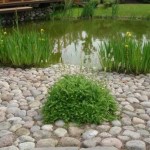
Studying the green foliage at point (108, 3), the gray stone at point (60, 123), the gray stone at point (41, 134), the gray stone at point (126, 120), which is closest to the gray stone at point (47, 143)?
the gray stone at point (41, 134)

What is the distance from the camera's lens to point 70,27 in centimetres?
1477

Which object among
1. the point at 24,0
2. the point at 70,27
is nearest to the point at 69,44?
the point at 70,27

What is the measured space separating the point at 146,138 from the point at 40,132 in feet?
3.48

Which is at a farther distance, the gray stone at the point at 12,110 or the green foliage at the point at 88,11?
the green foliage at the point at 88,11

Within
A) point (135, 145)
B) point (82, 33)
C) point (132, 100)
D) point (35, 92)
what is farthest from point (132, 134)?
point (82, 33)

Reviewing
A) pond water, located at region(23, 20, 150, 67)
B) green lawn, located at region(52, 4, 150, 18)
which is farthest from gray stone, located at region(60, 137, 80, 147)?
green lawn, located at region(52, 4, 150, 18)

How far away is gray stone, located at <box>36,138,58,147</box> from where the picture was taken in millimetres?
3826

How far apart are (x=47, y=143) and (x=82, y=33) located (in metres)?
9.84

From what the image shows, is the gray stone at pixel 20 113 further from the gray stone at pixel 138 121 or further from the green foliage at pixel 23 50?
the green foliage at pixel 23 50

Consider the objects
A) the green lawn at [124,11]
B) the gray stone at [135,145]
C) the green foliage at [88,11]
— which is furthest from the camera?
the green lawn at [124,11]

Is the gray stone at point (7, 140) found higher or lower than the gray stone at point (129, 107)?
higher

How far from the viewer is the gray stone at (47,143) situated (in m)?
3.83

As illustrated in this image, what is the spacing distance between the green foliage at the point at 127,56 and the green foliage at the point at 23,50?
3.82ft

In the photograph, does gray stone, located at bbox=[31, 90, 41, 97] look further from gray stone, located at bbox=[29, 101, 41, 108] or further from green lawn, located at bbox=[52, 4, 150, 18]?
green lawn, located at bbox=[52, 4, 150, 18]
